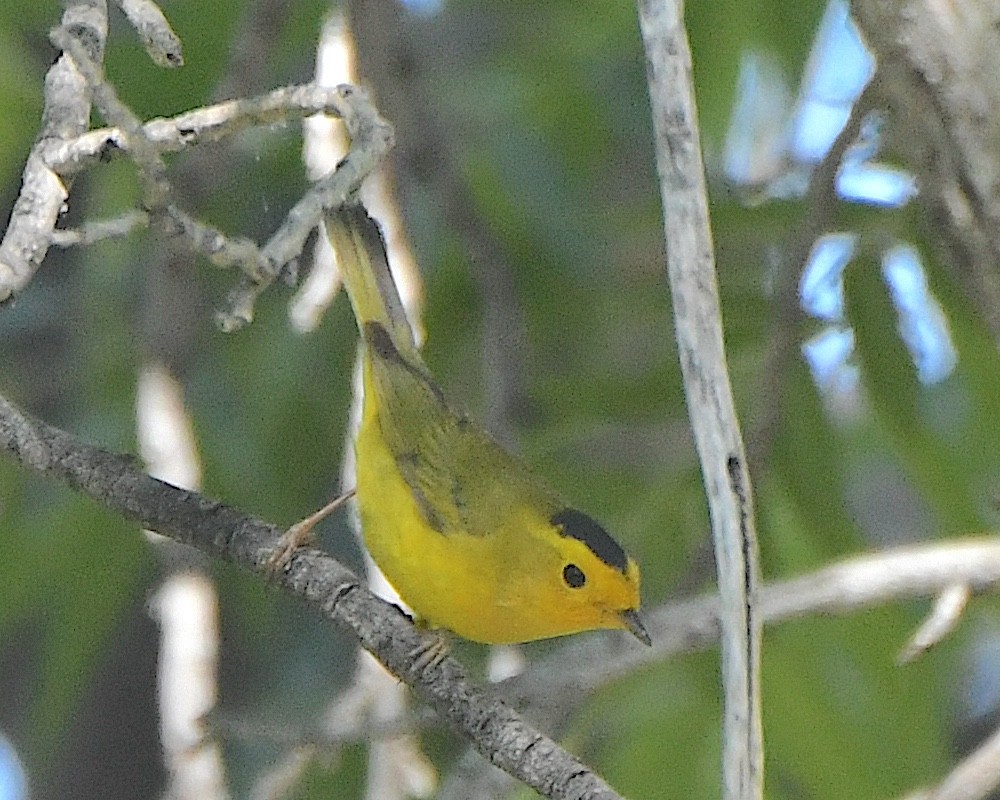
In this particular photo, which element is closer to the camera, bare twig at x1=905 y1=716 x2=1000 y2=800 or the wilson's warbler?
bare twig at x1=905 y1=716 x2=1000 y2=800

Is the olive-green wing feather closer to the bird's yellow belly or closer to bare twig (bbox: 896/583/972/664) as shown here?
the bird's yellow belly

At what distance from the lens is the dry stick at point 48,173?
61.1 inches

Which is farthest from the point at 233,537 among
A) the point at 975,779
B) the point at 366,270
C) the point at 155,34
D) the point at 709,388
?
the point at 975,779

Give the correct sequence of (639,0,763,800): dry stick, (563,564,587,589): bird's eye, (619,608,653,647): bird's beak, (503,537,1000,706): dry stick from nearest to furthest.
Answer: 1. (639,0,763,800): dry stick
2. (503,537,1000,706): dry stick
3. (619,608,653,647): bird's beak
4. (563,564,587,589): bird's eye

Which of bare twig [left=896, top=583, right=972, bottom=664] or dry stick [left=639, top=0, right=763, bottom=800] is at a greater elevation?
dry stick [left=639, top=0, right=763, bottom=800]

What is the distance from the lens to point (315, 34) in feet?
10.3

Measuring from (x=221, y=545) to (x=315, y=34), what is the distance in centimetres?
149

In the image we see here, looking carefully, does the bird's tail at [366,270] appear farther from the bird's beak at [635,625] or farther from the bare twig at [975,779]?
the bare twig at [975,779]

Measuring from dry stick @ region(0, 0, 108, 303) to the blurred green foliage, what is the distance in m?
1.00

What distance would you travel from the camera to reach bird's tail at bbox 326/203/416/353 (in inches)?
105

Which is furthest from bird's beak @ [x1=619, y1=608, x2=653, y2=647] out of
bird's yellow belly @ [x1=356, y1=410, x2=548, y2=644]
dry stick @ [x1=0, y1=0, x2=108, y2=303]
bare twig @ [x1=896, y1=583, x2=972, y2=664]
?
dry stick @ [x1=0, y1=0, x2=108, y2=303]

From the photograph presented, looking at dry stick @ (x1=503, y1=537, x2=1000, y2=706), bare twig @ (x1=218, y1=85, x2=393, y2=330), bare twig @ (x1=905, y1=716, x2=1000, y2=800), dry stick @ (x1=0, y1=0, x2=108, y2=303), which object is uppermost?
dry stick @ (x1=0, y1=0, x2=108, y2=303)

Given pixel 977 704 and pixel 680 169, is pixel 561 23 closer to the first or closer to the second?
pixel 680 169

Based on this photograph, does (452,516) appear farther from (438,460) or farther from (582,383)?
(582,383)
